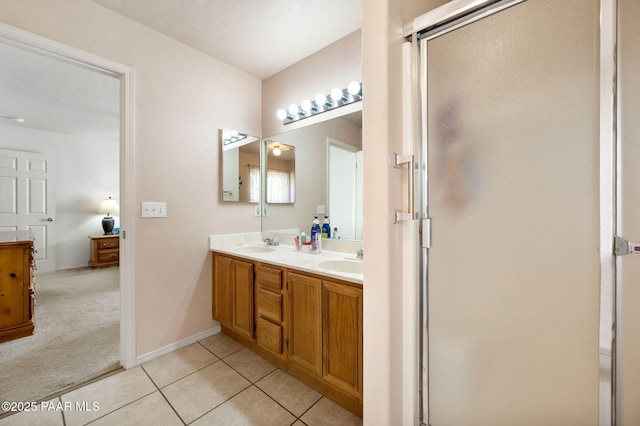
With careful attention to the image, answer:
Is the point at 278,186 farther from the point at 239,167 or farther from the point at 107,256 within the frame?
the point at 107,256

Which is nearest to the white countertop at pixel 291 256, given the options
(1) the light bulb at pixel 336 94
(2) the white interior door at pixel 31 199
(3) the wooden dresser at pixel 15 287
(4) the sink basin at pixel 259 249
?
(4) the sink basin at pixel 259 249

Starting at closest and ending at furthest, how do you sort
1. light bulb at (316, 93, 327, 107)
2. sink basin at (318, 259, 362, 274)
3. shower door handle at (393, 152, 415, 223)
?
shower door handle at (393, 152, 415, 223) < sink basin at (318, 259, 362, 274) < light bulb at (316, 93, 327, 107)

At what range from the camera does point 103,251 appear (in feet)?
15.7

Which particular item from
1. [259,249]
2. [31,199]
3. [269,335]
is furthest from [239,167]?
[31,199]

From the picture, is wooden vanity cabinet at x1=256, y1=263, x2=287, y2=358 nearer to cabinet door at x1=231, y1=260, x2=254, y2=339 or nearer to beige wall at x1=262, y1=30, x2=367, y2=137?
cabinet door at x1=231, y1=260, x2=254, y2=339

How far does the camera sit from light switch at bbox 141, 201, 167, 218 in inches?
73.7

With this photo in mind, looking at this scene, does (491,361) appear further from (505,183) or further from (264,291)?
(264,291)

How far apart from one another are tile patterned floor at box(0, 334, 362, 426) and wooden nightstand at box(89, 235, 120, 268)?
13.3 feet

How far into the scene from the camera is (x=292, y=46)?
2.10 meters

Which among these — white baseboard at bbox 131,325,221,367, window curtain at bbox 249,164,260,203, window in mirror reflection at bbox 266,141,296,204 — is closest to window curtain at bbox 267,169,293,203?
window in mirror reflection at bbox 266,141,296,204

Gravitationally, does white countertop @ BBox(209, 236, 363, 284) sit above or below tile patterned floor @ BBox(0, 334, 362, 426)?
above

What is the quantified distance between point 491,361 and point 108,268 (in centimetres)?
602

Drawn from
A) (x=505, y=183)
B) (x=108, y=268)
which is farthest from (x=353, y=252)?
(x=108, y=268)

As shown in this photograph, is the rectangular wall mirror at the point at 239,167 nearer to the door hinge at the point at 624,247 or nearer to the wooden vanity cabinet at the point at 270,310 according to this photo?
the wooden vanity cabinet at the point at 270,310
